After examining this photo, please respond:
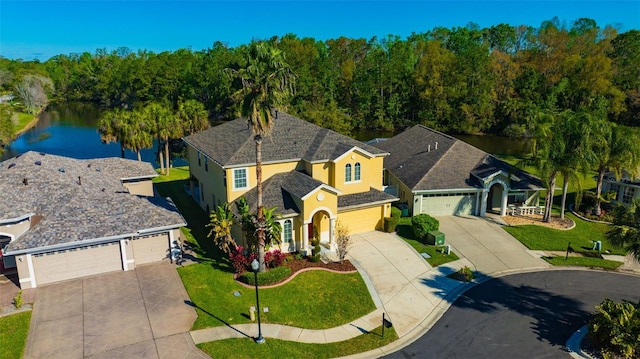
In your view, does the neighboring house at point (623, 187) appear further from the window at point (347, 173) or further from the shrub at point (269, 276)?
the shrub at point (269, 276)

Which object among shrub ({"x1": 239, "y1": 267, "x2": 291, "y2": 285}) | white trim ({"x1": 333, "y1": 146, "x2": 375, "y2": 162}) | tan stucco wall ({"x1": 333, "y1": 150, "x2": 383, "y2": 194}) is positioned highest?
white trim ({"x1": 333, "y1": 146, "x2": 375, "y2": 162})

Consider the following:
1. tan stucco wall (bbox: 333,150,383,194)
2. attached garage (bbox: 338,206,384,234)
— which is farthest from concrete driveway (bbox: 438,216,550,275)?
tan stucco wall (bbox: 333,150,383,194)

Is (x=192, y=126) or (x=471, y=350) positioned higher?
(x=192, y=126)

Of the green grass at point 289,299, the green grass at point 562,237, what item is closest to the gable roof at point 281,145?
the green grass at point 289,299

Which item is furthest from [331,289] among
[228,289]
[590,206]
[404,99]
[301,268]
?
[404,99]

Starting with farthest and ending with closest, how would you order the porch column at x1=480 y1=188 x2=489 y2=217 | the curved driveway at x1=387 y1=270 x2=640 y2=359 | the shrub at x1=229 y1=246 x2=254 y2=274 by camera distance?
the porch column at x1=480 y1=188 x2=489 y2=217
the shrub at x1=229 y1=246 x2=254 y2=274
the curved driveway at x1=387 y1=270 x2=640 y2=359

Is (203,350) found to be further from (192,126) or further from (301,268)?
(192,126)

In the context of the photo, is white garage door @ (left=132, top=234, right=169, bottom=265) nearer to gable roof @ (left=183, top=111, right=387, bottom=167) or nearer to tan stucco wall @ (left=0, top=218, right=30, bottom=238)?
tan stucco wall @ (left=0, top=218, right=30, bottom=238)
